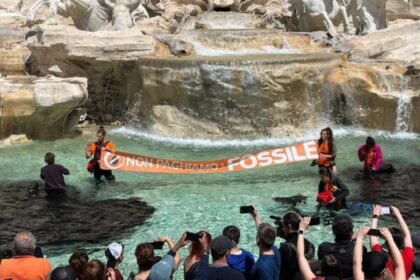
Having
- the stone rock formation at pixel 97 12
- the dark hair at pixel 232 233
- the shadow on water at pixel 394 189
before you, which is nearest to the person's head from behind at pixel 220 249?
the dark hair at pixel 232 233

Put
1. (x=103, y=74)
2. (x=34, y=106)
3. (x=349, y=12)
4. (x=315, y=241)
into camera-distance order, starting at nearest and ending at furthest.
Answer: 1. (x=315, y=241)
2. (x=34, y=106)
3. (x=103, y=74)
4. (x=349, y=12)

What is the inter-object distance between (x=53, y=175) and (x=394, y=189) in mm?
4390

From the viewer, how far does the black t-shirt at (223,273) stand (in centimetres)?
355

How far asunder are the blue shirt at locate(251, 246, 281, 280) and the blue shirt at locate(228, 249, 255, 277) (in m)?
0.11

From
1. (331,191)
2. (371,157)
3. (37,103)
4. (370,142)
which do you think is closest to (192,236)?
(331,191)

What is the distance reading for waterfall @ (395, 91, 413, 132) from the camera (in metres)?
12.2

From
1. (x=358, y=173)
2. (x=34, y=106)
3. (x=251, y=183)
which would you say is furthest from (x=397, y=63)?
(x=34, y=106)

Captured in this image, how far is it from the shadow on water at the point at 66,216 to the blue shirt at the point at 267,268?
3.04 meters

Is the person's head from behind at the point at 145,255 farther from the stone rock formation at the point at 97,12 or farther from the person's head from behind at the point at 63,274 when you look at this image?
the stone rock formation at the point at 97,12

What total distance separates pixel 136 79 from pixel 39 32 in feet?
7.74

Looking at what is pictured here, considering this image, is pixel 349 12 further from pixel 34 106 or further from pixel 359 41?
pixel 34 106

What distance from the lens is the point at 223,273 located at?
11.7ft

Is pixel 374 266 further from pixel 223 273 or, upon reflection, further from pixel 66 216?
pixel 66 216

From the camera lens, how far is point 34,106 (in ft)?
37.5
